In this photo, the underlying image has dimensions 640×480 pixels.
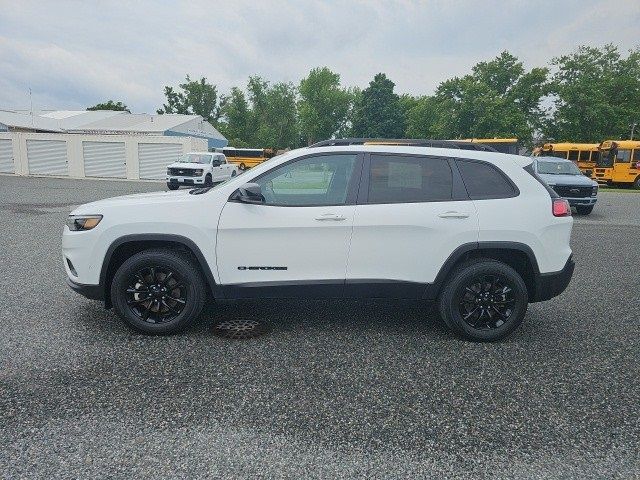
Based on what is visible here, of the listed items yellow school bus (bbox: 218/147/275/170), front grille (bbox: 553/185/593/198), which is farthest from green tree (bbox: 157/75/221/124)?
front grille (bbox: 553/185/593/198)

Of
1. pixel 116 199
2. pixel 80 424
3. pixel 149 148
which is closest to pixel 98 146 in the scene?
pixel 149 148

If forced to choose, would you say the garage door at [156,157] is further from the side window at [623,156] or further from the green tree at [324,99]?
the green tree at [324,99]

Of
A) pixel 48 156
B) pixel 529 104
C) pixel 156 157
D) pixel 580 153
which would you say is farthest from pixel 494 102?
pixel 48 156

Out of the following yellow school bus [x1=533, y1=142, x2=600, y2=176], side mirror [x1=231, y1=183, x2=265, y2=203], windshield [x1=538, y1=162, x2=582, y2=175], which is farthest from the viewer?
→ yellow school bus [x1=533, y1=142, x2=600, y2=176]

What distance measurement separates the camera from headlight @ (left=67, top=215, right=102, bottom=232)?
3941 millimetres

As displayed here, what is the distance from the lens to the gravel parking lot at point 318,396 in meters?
2.47

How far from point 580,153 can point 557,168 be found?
19.0 meters

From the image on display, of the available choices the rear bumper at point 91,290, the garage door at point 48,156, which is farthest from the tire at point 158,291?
the garage door at point 48,156

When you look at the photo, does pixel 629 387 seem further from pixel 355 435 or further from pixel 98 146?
pixel 98 146

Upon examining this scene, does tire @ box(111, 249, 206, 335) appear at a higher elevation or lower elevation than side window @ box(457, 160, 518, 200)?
lower

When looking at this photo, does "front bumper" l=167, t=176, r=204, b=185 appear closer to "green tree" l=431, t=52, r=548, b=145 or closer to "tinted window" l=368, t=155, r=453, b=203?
"tinted window" l=368, t=155, r=453, b=203

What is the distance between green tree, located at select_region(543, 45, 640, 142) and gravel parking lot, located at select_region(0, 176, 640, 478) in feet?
169

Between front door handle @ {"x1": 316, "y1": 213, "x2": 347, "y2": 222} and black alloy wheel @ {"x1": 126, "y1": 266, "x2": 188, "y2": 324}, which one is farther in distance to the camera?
black alloy wheel @ {"x1": 126, "y1": 266, "x2": 188, "y2": 324}

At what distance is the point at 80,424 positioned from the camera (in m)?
2.75
